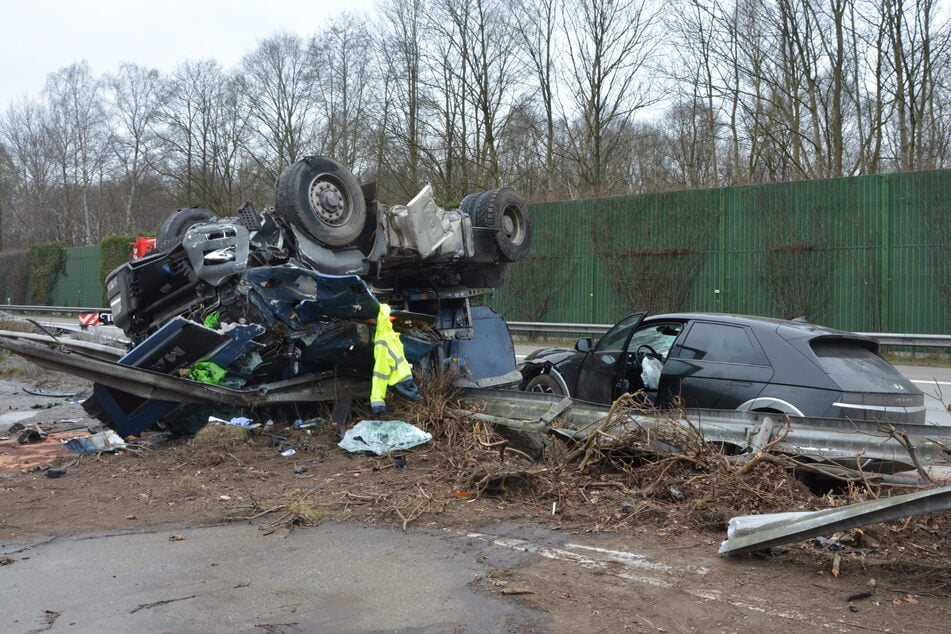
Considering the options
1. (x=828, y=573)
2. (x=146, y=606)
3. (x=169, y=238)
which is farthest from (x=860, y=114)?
(x=146, y=606)

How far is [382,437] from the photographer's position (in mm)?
6859

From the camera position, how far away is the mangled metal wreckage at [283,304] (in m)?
6.99

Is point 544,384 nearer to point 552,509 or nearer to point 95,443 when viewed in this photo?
point 552,509

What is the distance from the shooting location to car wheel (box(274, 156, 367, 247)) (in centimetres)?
721

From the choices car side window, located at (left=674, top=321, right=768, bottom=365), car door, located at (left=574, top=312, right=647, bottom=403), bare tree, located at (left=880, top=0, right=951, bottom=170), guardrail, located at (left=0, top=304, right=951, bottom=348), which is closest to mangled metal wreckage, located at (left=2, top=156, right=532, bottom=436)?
car door, located at (left=574, top=312, right=647, bottom=403)

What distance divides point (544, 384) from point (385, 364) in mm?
2420

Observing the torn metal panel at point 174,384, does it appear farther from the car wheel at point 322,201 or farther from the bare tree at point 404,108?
the bare tree at point 404,108

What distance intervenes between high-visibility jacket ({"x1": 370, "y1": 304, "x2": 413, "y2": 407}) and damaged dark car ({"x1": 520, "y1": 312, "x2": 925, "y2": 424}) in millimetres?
1976

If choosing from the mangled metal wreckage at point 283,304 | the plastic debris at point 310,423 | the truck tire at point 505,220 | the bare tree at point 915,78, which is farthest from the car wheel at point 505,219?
the bare tree at point 915,78

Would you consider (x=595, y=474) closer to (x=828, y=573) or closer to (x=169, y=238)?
(x=828, y=573)

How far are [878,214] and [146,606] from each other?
17.6 m

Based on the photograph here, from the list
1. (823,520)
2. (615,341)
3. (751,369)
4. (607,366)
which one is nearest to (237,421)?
(607,366)

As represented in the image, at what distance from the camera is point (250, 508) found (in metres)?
5.32

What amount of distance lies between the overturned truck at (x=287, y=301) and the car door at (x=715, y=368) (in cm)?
212
